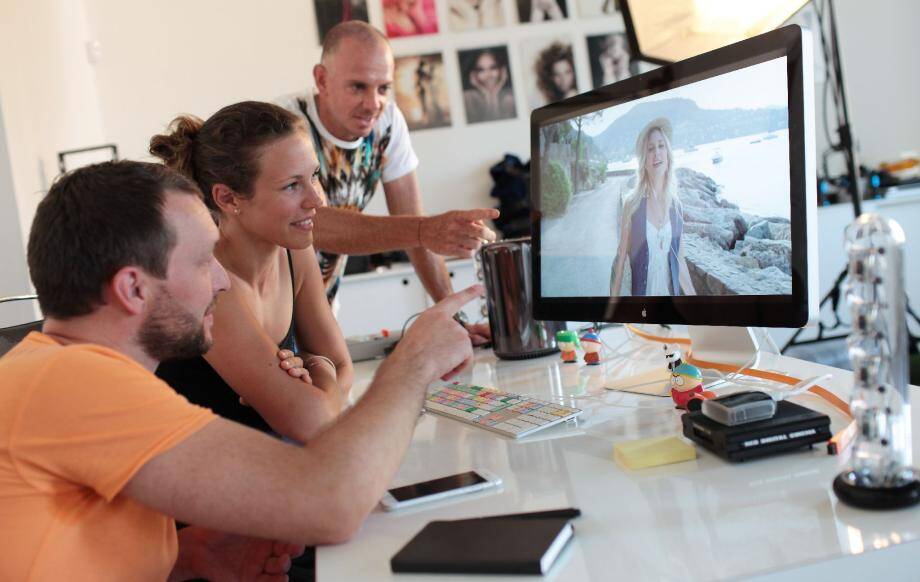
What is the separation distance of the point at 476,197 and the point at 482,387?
3295 mm

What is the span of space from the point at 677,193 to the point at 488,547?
670 millimetres

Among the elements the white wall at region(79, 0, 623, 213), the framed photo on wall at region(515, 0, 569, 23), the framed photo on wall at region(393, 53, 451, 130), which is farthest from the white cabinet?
the framed photo on wall at region(515, 0, 569, 23)

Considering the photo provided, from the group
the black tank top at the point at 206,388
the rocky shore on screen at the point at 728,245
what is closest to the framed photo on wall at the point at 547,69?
the black tank top at the point at 206,388

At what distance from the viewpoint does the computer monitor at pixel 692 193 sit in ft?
3.56

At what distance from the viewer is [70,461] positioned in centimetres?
81

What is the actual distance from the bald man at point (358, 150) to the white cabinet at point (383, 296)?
126cm

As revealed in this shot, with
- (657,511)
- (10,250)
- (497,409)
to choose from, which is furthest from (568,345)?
(10,250)

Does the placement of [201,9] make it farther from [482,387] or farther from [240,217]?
[482,387]

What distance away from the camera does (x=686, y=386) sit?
47.9 inches

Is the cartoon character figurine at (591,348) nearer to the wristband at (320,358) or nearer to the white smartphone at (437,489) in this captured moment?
the wristband at (320,358)

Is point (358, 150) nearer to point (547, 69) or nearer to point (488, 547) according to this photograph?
point (488, 547)

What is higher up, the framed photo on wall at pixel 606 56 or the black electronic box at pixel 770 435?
the framed photo on wall at pixel 606 56

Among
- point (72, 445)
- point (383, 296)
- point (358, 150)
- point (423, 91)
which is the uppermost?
point (423, 91)

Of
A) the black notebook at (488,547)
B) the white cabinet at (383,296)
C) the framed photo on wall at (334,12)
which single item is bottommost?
the white cabinet at (383,296)
